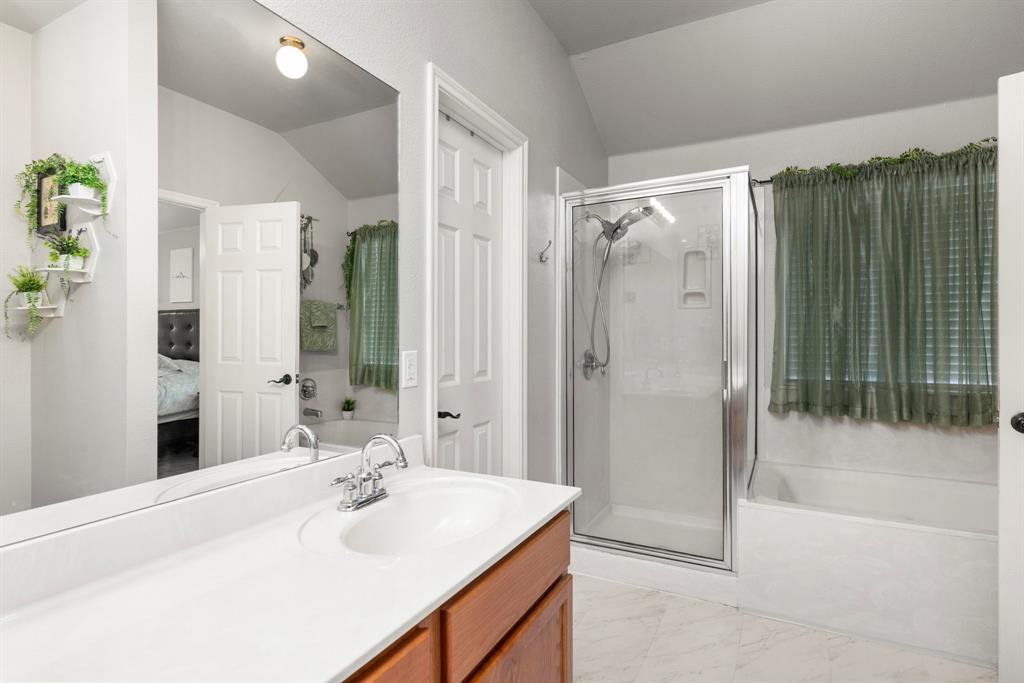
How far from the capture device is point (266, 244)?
1208 mm

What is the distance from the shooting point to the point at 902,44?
8.32 ft

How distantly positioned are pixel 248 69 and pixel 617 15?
2040mm

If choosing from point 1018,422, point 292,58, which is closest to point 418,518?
point 292,58

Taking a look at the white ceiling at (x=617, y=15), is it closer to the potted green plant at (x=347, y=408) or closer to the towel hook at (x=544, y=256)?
the towel hook at (x=544, y=256)

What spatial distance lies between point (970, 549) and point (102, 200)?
2.72 m

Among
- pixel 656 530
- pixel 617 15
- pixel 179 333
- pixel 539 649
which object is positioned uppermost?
Answer: pixel 617 15

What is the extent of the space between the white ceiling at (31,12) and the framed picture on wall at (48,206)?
23 centimetres

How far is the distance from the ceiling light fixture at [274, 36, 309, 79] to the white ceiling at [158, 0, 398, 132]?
1cm

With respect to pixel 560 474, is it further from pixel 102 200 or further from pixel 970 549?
pixel 102 200

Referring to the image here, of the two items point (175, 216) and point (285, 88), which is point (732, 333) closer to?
point (285, 88)

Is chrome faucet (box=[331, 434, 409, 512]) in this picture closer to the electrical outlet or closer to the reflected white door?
the reflected white door

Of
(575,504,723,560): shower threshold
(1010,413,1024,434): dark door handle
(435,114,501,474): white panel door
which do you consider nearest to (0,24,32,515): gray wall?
(435,114,501,474): white panel door

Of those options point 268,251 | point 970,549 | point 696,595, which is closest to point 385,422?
point 268,251

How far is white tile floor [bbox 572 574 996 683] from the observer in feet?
5.97
